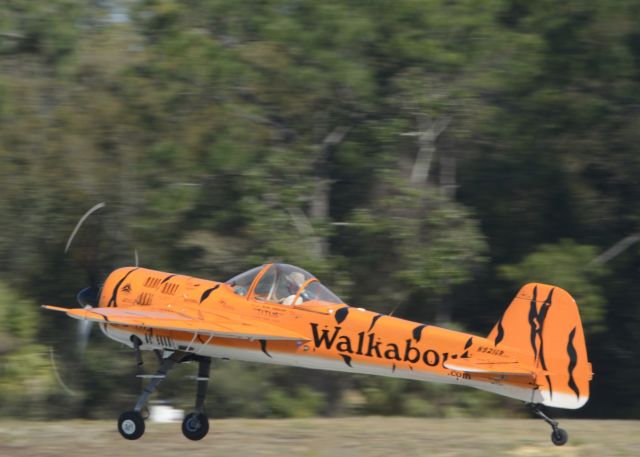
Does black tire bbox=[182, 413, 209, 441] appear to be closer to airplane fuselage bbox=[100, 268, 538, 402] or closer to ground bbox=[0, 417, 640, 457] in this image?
ground bbox=[0, 417, 640, 457]

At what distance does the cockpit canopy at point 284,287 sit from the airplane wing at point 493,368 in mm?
1741

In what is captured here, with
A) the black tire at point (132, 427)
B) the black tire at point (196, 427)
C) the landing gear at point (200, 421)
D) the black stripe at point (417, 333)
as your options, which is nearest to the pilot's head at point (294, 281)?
the black stripe at point (417, 333)

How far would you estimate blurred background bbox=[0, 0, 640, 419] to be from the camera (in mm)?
21750

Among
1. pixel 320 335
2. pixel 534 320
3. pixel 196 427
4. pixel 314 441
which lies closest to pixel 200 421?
pixel 196 427

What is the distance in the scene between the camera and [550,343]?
36.6 feet

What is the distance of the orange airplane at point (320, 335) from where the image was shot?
11164mm

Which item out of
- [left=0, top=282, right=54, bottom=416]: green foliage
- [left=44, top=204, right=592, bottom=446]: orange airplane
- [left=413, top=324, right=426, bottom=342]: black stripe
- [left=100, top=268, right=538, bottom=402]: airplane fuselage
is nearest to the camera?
[left=44, top=204, right=592, bottom=446]: orange airplane

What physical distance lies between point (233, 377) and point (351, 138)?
564cm

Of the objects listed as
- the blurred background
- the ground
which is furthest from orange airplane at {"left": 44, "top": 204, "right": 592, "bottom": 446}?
the blurred background

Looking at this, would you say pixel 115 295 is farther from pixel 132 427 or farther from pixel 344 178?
pixel 344 178

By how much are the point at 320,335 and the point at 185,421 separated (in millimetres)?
2457

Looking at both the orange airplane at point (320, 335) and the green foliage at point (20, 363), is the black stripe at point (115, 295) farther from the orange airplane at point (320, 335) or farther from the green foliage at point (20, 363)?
the green foliage at point (20, 363)

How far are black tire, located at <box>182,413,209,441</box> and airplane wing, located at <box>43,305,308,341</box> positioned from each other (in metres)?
1.37

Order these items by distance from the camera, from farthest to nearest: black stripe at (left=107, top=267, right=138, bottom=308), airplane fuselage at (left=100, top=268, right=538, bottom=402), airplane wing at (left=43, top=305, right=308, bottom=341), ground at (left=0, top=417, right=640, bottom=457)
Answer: black stripe at (left=107, top=267, right=138, bottom=308), ground at (left=0, top=417, right=640, bottom=457), airplane wing at (left=43, top=305, right=308, bottom=341), airplane fuselage at (left=100, top=268, right=538, bottom=402)
